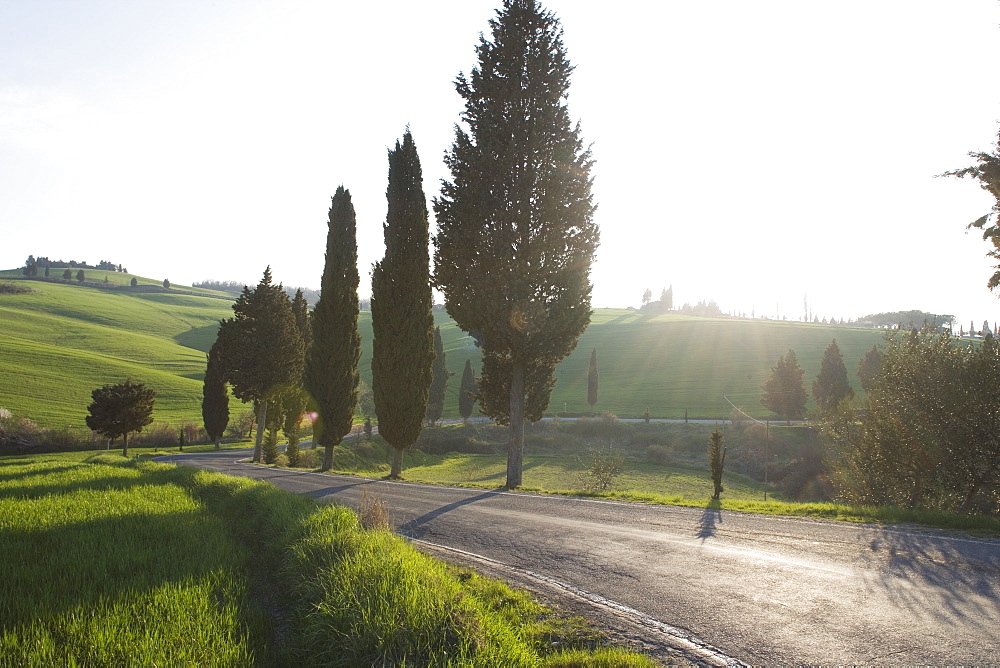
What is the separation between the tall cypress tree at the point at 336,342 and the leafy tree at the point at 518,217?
10.3 metres

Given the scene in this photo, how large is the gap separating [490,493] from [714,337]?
366 feet

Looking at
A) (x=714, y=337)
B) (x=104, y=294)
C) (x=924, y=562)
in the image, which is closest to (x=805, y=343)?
(x=714, y=337)

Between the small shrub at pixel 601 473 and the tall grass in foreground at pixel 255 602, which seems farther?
the small shrub at pixel 601 473

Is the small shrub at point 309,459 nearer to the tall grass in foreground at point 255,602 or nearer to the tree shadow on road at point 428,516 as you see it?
the tree shadow on road at point 428,516

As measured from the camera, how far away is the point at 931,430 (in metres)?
12.0

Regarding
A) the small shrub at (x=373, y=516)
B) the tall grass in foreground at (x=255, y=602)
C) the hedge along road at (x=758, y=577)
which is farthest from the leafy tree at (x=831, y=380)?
the tall grass in foreground at (x=255, y=602)

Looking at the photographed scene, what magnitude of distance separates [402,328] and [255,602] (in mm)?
16952

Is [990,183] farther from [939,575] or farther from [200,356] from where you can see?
[200,356]

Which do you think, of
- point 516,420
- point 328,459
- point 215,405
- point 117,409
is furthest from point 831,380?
point 117,409

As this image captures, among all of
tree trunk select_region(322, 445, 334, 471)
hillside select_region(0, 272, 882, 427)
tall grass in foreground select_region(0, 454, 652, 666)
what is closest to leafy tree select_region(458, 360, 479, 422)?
hillside select_region(0, 272, 882, 427)

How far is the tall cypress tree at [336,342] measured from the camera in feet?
89.2

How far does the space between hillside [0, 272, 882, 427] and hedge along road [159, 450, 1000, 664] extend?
1908 inches

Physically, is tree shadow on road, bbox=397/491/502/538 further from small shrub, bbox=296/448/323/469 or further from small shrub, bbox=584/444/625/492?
small shrub, bbox=296/448/323/469

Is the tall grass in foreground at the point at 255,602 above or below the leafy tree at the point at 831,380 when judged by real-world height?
below
